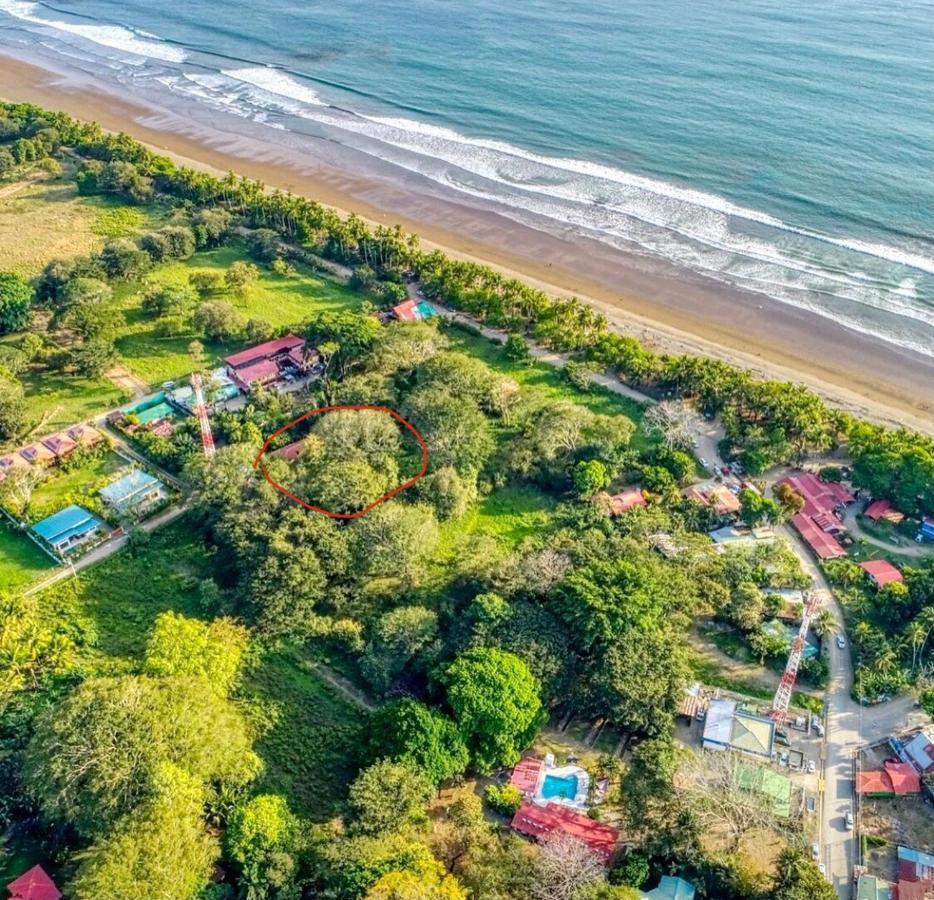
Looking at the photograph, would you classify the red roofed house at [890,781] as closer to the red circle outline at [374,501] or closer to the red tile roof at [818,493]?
the red tile roof at [818,493]

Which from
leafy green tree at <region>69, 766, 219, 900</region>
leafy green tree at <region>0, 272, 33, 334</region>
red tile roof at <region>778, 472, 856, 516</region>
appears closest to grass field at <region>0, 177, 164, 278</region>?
leafy green tree at <region>0, 272, 33, 334</region>

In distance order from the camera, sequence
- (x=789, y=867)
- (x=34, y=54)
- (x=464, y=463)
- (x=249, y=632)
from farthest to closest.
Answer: (x=34, y=54) < (x=464, y=463) < (x=249, y=632) < (x=789, y=867)

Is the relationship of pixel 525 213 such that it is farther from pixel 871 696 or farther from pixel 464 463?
pixel 871 696

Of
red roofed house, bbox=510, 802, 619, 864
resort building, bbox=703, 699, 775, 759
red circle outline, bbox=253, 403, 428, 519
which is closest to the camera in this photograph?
red roofed house, bbox=510, 802, 619, 864

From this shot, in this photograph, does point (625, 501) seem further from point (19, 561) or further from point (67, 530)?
point (19, 561)

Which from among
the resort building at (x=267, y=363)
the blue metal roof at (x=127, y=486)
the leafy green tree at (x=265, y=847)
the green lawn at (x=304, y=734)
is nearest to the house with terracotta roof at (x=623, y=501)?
the green lawn at (x=304, y=734)

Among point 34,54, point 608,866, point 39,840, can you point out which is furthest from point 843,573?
point 34,54

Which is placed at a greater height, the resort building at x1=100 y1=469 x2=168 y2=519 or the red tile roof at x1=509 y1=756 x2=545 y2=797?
the resort building at x1=100 y1=469 x2=168 y2=519

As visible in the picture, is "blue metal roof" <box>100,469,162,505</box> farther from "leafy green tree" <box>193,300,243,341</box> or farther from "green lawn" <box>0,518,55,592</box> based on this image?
"leafy green tree" <box>193,300,243,341</box>

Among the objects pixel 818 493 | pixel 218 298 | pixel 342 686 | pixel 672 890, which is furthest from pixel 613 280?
pixel 672 890
